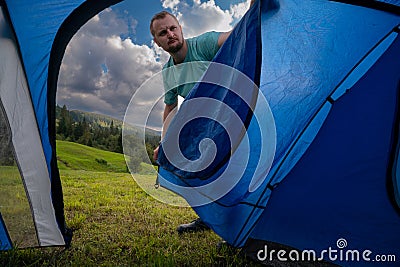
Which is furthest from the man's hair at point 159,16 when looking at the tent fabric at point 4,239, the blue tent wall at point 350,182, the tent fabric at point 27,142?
the tent fabric at point 4,239

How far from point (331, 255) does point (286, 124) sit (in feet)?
1.84

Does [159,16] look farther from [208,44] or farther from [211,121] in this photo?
[211,121]

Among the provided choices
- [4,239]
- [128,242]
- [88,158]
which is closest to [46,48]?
[4,239]

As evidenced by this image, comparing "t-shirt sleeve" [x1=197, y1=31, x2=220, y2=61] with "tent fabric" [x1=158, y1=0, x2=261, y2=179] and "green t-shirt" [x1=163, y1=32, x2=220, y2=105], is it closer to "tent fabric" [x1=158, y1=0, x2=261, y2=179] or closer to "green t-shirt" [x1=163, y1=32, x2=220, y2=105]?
"green t-shirt" [x1=163, y1=32, x2=220, y2=105]

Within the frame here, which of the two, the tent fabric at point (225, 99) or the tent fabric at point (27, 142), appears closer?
the tent fabric at point (225, 99)

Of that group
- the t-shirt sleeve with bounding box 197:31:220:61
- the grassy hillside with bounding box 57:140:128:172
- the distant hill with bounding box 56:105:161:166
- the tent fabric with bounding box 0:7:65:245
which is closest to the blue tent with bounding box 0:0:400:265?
the tent fabric with bounding box 0:7:65:245

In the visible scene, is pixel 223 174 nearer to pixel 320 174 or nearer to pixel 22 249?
pixel 320 174

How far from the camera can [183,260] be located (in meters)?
1.25

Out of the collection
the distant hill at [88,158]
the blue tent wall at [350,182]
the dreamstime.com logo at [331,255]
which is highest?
the blue tent wall at [350,182]

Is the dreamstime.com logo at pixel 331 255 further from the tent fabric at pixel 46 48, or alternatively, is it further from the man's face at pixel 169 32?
the man's face at pixel 169 32

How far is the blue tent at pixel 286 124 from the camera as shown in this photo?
982 mm

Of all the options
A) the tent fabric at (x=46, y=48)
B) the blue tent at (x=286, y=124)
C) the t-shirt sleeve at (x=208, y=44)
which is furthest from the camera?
the t-shirt sleeve at (x=208, y=44)

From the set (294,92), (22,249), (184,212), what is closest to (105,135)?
(184,212)

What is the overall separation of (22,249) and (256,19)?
51.6 inches
